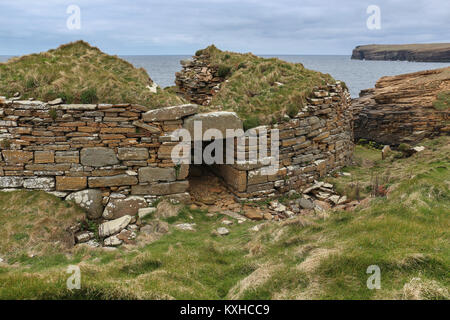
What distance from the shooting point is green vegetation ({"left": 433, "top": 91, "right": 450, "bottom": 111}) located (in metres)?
15.8

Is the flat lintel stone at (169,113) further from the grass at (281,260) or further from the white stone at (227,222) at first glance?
the white stone at (227,222)

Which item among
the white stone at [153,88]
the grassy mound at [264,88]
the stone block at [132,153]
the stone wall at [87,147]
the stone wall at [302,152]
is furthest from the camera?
the grassy mound at [264,88]

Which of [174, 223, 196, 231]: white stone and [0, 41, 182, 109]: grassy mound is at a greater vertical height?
[0, 41, 182, 109]: grassy mound

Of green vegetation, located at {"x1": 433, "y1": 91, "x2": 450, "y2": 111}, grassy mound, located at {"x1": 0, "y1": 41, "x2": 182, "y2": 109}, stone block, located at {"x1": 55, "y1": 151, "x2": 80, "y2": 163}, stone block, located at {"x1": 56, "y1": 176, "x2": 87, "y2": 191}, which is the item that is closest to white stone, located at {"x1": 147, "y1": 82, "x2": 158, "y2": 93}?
grassy mound, located at {"x1": 0, "y1": 41, "x2": 182, "y2": 109}

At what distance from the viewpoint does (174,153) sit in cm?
901

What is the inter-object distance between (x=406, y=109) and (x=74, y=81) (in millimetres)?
16122

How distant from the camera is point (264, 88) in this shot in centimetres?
1153

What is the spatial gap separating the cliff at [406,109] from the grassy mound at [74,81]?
12967 millimetres

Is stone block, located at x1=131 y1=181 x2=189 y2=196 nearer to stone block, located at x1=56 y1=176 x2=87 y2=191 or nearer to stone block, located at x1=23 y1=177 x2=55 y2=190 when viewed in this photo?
stone block, located at x1=56 y1=176 x2=87 y2=191

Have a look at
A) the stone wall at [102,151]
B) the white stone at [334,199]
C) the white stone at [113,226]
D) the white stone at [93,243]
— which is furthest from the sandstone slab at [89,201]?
the white stone at [334,199]

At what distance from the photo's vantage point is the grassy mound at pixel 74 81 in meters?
8.64
